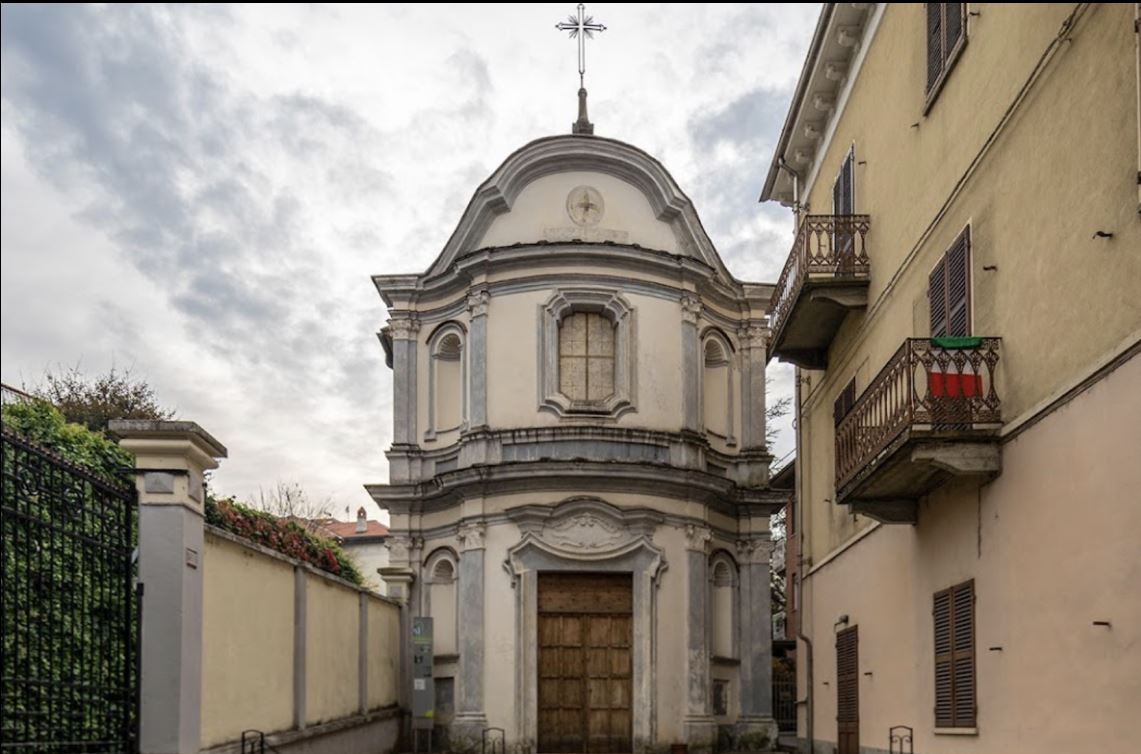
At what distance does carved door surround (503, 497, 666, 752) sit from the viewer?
26.3 m

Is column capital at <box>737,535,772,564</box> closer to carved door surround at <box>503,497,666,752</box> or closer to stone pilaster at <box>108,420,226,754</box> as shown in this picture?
carved door surround at <box>503,497,666,752</box>

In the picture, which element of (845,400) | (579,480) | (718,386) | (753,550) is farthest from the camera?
(718,386)

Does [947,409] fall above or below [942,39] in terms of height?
below

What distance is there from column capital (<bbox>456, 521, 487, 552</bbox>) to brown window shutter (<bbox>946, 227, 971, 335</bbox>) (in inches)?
538

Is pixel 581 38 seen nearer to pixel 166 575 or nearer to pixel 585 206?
pixel 585 206

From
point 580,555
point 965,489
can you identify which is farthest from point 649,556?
point 965,489

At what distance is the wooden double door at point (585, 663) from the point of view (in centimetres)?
2630

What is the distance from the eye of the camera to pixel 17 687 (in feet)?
30.9

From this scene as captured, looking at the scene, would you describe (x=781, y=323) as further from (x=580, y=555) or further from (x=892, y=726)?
(x=580, y=555)

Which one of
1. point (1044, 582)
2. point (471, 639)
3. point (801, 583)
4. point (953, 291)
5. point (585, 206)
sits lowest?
point (471, 639)

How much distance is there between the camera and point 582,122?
30.9 metres

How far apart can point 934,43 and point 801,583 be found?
36.0 ft

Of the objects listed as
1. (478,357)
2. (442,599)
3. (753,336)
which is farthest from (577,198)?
(442,599)

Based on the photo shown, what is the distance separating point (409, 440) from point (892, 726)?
13.9 meters
